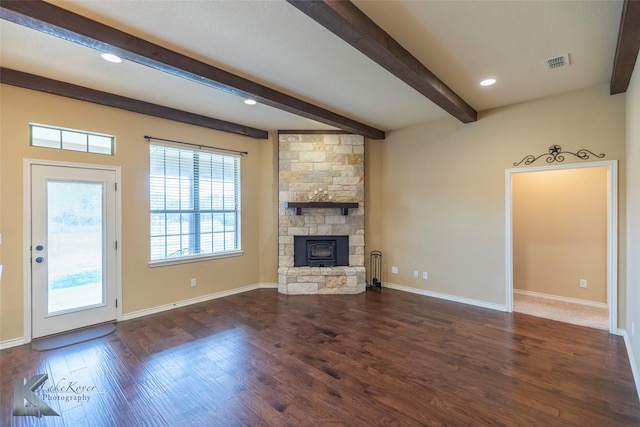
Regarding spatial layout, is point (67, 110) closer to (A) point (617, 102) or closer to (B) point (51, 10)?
(B) point (51, 10)

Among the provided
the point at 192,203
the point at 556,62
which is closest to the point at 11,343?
the point at 192,203

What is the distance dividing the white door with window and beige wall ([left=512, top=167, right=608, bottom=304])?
6.04 metres

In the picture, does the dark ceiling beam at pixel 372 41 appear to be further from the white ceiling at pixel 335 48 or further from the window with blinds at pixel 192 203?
the window with blinds at pixel 192 203

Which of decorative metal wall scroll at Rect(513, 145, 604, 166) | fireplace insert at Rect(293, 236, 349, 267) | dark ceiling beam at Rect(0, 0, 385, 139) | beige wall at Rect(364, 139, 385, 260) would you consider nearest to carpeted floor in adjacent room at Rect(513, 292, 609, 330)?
decorative metal wall scroll at Rect(513, 145, 604, 166)

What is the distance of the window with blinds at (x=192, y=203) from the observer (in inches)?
168

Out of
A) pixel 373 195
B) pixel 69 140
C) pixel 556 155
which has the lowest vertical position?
pixel 373 195

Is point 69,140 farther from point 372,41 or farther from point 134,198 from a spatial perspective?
point 372,41

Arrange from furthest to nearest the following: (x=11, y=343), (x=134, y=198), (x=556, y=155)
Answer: (x=134, y=198)
(x=556, y=155)
(x=11, y=343)

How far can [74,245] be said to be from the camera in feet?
11.5

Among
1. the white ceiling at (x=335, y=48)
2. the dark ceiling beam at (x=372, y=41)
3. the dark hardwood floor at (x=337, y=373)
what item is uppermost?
the white ceiling at (x=335, y=48)

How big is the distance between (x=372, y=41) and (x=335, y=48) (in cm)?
48

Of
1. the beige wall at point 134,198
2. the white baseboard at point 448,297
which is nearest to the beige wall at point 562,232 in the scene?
the white baseboard at point 448,297

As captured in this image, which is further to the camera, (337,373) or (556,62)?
(556,62)

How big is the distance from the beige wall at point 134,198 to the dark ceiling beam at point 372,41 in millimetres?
3166
